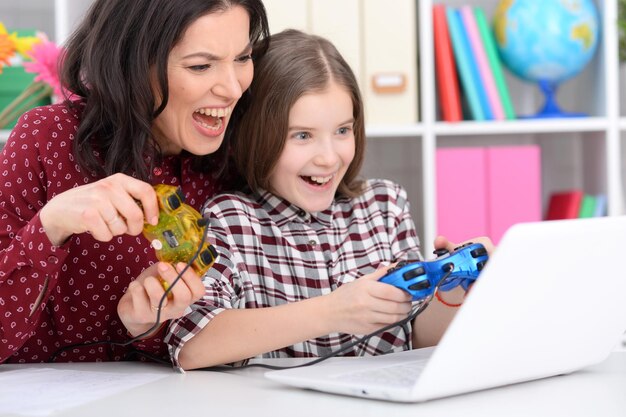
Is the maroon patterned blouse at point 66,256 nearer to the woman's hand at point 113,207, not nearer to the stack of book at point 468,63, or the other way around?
the woman's hand at point 113,207

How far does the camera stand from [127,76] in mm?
1401

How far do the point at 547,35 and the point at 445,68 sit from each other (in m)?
0.28

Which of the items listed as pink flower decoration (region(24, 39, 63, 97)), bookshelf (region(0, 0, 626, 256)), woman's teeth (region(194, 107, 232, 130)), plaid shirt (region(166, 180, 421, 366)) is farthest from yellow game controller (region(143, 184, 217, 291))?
bookshelf (region(0, 0, 626, 256))

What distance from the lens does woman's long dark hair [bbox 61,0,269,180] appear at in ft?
4.43

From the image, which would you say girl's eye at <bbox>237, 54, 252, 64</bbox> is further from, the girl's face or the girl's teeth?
the girl's teeth

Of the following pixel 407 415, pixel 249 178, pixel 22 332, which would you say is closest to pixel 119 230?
pixel 22 332

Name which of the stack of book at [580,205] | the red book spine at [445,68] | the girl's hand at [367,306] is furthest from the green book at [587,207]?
the girl's hand at [367,306]

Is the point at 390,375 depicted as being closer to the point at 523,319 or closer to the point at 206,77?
the point at 523,319

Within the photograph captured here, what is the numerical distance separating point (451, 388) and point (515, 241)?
18cm

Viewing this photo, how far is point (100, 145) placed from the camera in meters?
1.41

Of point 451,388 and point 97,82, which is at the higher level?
point 97,82

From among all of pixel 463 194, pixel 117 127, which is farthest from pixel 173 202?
pixel 463 194

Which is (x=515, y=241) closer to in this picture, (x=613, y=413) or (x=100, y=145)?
(x=613, y=413)

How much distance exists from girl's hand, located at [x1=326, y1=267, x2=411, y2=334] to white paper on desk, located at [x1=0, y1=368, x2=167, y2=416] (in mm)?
242
